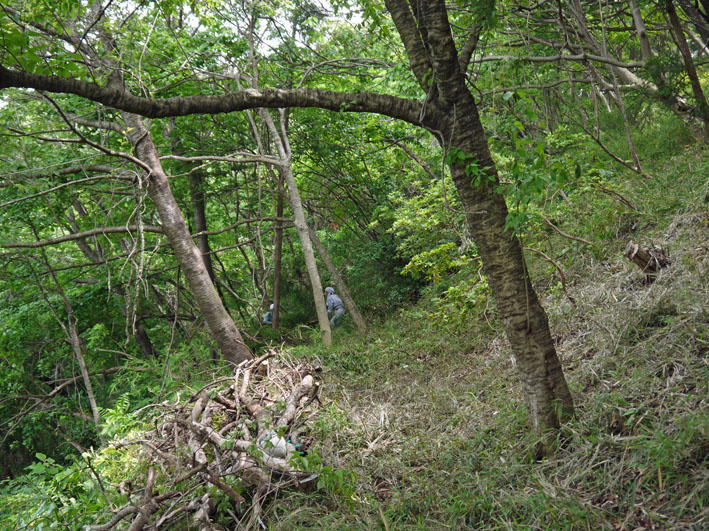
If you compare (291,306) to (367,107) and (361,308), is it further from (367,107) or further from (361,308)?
(367,107)

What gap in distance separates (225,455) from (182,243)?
3.61 m

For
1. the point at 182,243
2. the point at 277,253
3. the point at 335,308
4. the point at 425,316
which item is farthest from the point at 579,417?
the point at 335,308

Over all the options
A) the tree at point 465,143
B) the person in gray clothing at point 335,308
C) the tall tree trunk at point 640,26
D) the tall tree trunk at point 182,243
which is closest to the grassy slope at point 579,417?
the tree at point 465,143

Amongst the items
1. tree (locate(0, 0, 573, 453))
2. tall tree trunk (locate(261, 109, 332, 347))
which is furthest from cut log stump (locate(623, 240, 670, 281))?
tall tree trunk (locate(261, 109, 332, 347))

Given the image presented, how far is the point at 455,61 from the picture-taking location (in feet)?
8.75

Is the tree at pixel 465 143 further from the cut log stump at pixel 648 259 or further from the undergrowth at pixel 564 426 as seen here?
the cut log stump at pixel 648 259

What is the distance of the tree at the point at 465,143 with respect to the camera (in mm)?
2672

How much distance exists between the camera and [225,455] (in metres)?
3.65

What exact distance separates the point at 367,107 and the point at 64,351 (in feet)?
33.2

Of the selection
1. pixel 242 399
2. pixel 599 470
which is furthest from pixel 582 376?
pixel 242 399

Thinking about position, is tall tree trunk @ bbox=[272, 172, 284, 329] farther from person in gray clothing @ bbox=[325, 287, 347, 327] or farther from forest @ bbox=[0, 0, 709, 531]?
person in gray clothing @ bbox=[325, 287, 347, 327]

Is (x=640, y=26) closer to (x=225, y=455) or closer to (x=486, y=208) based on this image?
(x=486, y=208)

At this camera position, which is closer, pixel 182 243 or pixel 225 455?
pixel 225 455

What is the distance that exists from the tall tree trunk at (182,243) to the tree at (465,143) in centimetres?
397
